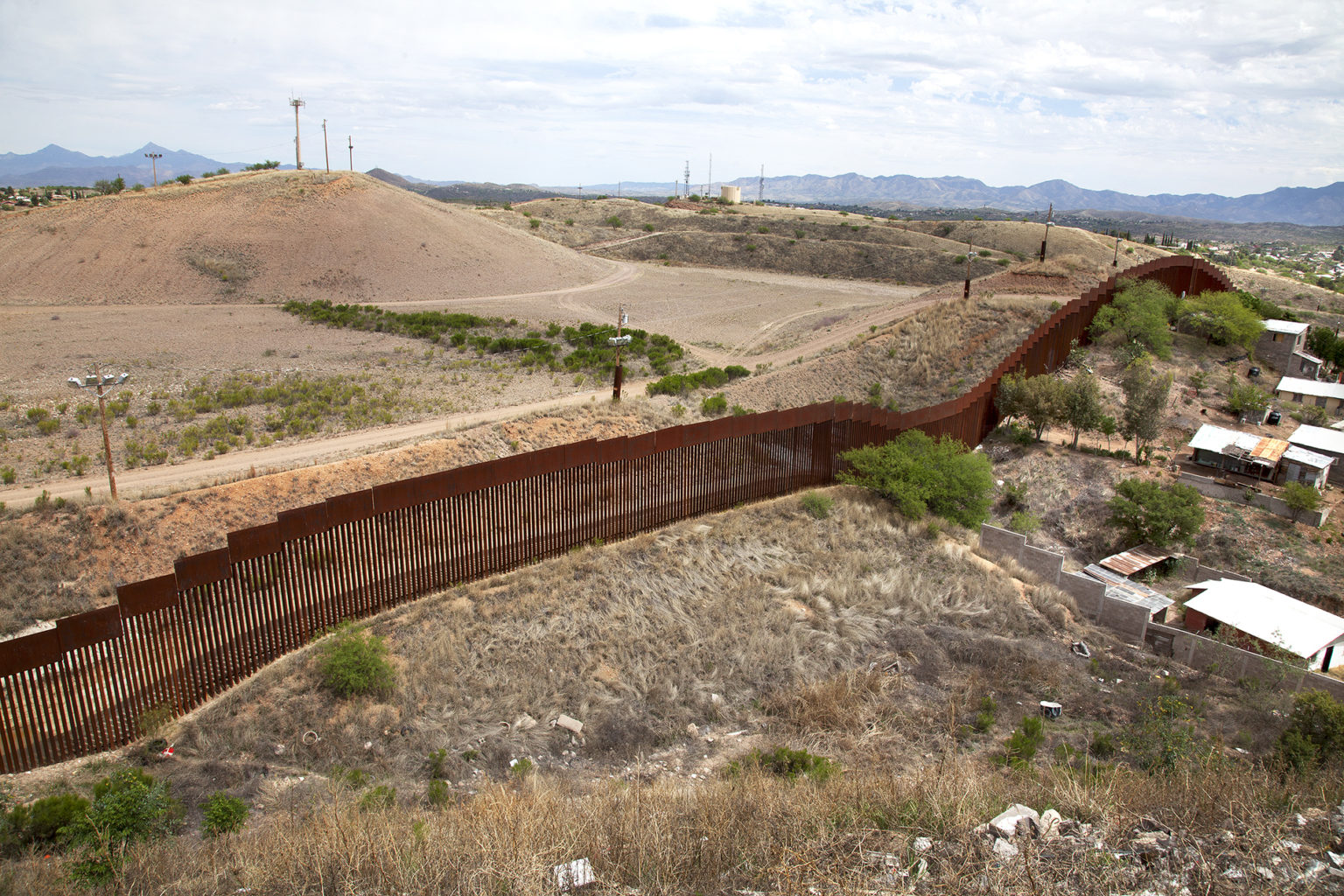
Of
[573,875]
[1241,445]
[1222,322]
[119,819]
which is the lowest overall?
[119,819]

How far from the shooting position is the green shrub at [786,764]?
33.1 feet

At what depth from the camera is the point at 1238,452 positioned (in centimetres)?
2677

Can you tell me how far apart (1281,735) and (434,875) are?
13.1 m

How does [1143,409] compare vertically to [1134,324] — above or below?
below

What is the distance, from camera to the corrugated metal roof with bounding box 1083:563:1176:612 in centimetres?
1831

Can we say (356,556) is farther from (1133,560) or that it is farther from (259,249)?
(259,249)

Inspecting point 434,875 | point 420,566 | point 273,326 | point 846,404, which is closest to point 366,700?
point 420,566

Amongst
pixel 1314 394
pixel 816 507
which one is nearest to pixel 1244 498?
pixel 1314 394

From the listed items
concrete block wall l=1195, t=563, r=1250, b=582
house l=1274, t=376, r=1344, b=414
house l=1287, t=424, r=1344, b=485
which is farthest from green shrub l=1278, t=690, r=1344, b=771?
house l=1274, t=376, r=1344, b=414

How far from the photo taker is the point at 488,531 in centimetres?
1455

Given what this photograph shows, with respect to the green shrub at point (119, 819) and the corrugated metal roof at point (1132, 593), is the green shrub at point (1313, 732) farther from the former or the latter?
the green shrub at point (119, 819)

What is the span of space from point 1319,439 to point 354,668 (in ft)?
110

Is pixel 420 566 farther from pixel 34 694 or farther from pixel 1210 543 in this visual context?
pixel 1210 543

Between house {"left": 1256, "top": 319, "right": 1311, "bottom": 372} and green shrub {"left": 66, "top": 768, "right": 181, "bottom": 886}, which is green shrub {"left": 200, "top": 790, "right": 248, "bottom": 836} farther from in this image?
house {"left": 1256, "top": 319, "right": 1311, "bottom": 372}
